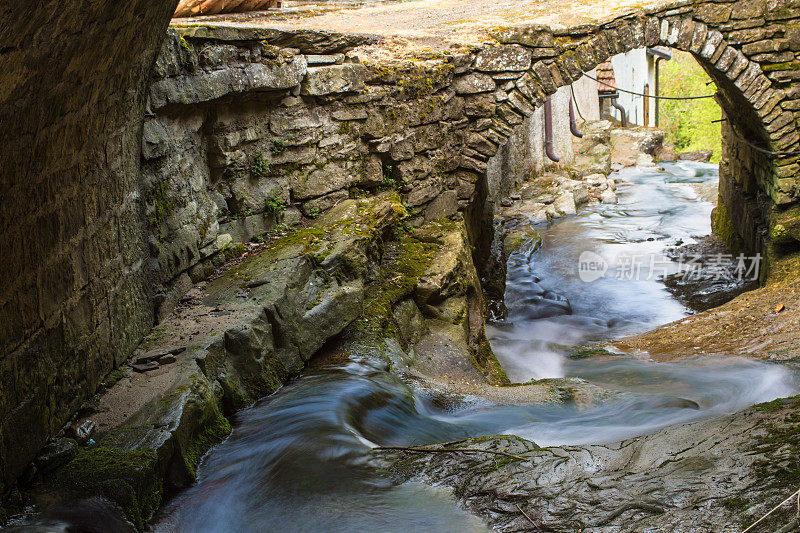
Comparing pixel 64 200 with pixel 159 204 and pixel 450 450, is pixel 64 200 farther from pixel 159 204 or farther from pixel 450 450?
pixel 450 450

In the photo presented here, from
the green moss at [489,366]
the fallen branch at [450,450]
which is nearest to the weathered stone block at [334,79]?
the green moss at [489,366]

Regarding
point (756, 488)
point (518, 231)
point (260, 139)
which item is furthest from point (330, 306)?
point (518, 231)

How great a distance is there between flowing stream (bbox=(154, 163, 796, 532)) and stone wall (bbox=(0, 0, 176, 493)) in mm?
678

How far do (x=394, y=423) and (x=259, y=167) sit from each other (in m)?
2.27

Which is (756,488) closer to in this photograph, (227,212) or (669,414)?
(669,414)

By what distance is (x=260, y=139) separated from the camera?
489 centimetres

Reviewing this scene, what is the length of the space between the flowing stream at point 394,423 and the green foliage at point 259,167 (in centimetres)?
165

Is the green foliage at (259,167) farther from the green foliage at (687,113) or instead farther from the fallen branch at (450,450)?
the green foliage at (687,113)

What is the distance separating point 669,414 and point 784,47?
4.68m

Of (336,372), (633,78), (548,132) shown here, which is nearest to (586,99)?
(633,78)

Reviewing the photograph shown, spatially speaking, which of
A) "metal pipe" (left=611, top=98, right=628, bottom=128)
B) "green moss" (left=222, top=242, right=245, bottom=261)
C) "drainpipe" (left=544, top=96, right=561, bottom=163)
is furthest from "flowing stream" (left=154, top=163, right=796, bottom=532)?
"metal pipe" (left=611, top=98, right=628, bottom=128)

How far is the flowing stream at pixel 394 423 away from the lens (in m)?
2.55

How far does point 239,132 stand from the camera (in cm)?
467

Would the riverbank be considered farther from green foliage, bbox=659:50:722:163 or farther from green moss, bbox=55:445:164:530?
green foliage, bbox=659:50:722:163
